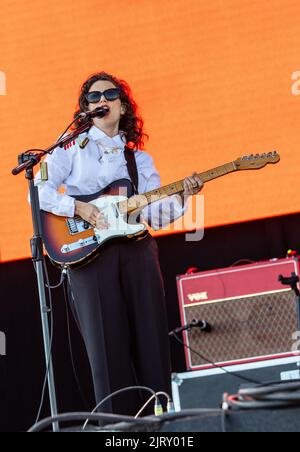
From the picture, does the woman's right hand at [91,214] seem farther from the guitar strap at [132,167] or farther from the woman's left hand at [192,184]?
the woman's left hand at [192,184]

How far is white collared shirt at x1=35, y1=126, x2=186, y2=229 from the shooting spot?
3.40m

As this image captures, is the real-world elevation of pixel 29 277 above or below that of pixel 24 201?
below

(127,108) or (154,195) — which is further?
(127,108)

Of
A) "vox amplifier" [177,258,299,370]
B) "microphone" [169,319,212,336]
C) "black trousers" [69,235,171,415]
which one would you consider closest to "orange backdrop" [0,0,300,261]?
"vox amplifier" [177,258,299,370]

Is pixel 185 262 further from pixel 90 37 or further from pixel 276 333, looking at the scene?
pixel 90 37

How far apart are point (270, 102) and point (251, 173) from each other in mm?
361

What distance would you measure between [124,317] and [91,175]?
593 mm

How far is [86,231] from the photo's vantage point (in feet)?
11.0

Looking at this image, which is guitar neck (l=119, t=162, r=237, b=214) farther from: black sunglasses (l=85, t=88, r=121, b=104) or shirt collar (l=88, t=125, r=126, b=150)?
black sunglasses (l=85, t=88, r=121, b=104)

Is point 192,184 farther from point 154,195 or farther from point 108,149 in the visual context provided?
point 108,149

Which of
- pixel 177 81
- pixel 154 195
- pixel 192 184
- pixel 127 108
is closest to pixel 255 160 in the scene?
pixel 192 184

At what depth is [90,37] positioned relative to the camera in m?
4.32
